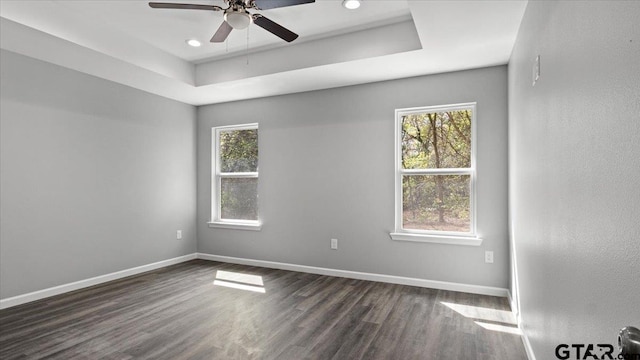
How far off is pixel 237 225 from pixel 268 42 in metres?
2.71

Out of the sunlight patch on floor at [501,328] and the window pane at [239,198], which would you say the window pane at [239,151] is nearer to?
the window pane at [239,198]

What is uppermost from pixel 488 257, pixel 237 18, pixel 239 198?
pixel 237 18

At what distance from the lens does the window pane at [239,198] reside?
5.02 meters

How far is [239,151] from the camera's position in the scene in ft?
16.8

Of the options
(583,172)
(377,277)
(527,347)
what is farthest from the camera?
(377,277)

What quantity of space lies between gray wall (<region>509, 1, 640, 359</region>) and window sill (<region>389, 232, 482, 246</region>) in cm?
140

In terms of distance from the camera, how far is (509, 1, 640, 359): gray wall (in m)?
0.87

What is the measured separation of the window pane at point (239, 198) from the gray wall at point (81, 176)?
649mm

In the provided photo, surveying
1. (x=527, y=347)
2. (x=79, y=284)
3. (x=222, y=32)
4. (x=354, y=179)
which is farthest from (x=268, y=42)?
(x=527, y=347)

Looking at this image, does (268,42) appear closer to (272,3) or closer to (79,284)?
(272,3)

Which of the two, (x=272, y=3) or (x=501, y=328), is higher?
(x=272, y=3)

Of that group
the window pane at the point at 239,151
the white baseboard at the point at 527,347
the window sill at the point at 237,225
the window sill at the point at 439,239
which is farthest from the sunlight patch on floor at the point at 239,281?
the white baseboard at the point at 527,347

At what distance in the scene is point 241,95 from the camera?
15.5ft

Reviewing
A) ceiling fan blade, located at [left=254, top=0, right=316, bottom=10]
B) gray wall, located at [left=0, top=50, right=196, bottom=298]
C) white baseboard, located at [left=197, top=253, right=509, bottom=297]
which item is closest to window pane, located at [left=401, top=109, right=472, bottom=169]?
white baseboard, located at [left=197, top=253, right=509, bottom=297]
